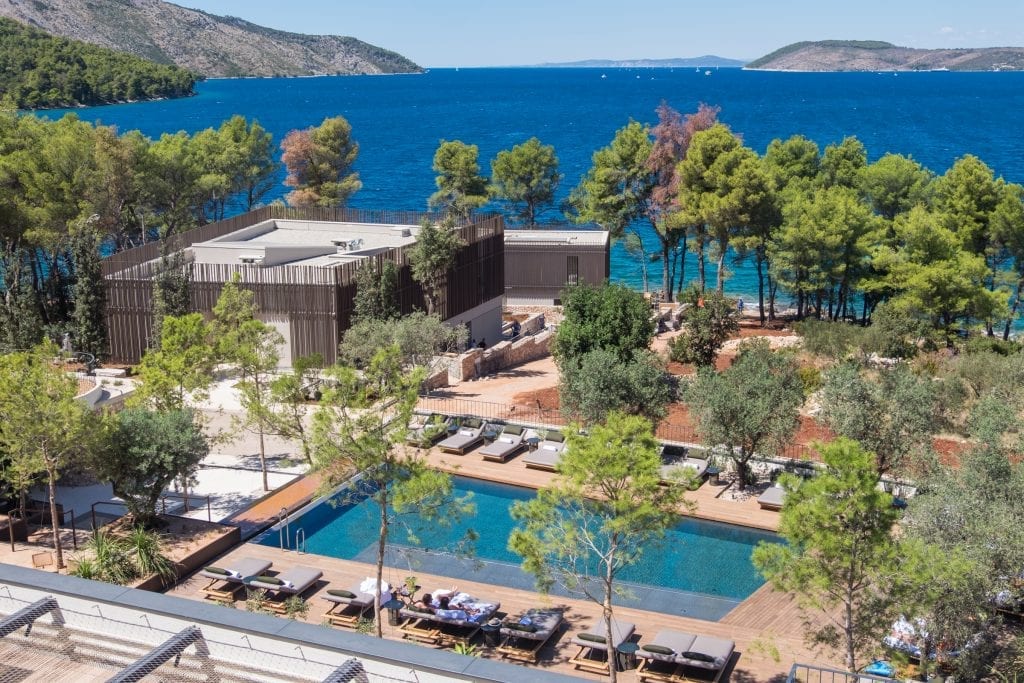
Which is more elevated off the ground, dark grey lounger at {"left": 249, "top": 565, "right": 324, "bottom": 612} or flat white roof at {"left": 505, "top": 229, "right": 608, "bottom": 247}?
flat white roof at {"left": 505, "top": 229, "right": 608, "bottom": 247}

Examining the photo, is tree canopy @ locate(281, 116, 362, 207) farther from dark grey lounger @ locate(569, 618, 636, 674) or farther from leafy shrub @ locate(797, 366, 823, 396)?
dark grey lounger @ locate(569, 618, 636, 674)

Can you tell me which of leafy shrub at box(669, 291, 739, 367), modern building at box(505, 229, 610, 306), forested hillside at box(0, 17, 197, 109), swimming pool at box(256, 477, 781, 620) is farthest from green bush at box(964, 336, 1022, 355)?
forested hillside at box(0, 17, 197, 109)

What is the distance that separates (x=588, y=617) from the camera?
61.5ft

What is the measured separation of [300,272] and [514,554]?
15385 millimetres

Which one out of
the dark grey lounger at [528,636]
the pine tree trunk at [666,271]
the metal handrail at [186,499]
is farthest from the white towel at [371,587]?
the pine tree trunk at [666,271]

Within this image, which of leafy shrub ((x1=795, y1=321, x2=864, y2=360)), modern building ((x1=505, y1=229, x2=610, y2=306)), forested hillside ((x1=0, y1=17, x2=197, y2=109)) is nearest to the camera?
leafy shrub ((x1=795, y1=321, x2=864, y2=360))

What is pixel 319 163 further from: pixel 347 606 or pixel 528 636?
pixel 528 636

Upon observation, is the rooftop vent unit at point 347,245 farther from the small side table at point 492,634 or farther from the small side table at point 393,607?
the small side table at point 492,634

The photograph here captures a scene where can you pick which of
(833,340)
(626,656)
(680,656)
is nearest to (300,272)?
(833,340)

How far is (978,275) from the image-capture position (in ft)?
128

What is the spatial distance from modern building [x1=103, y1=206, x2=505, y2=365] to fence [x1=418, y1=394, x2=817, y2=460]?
13.8ft

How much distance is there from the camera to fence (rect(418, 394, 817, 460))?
1144 inches

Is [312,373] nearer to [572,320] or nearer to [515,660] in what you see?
[572,320]

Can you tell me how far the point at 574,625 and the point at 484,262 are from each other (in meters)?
23.5
